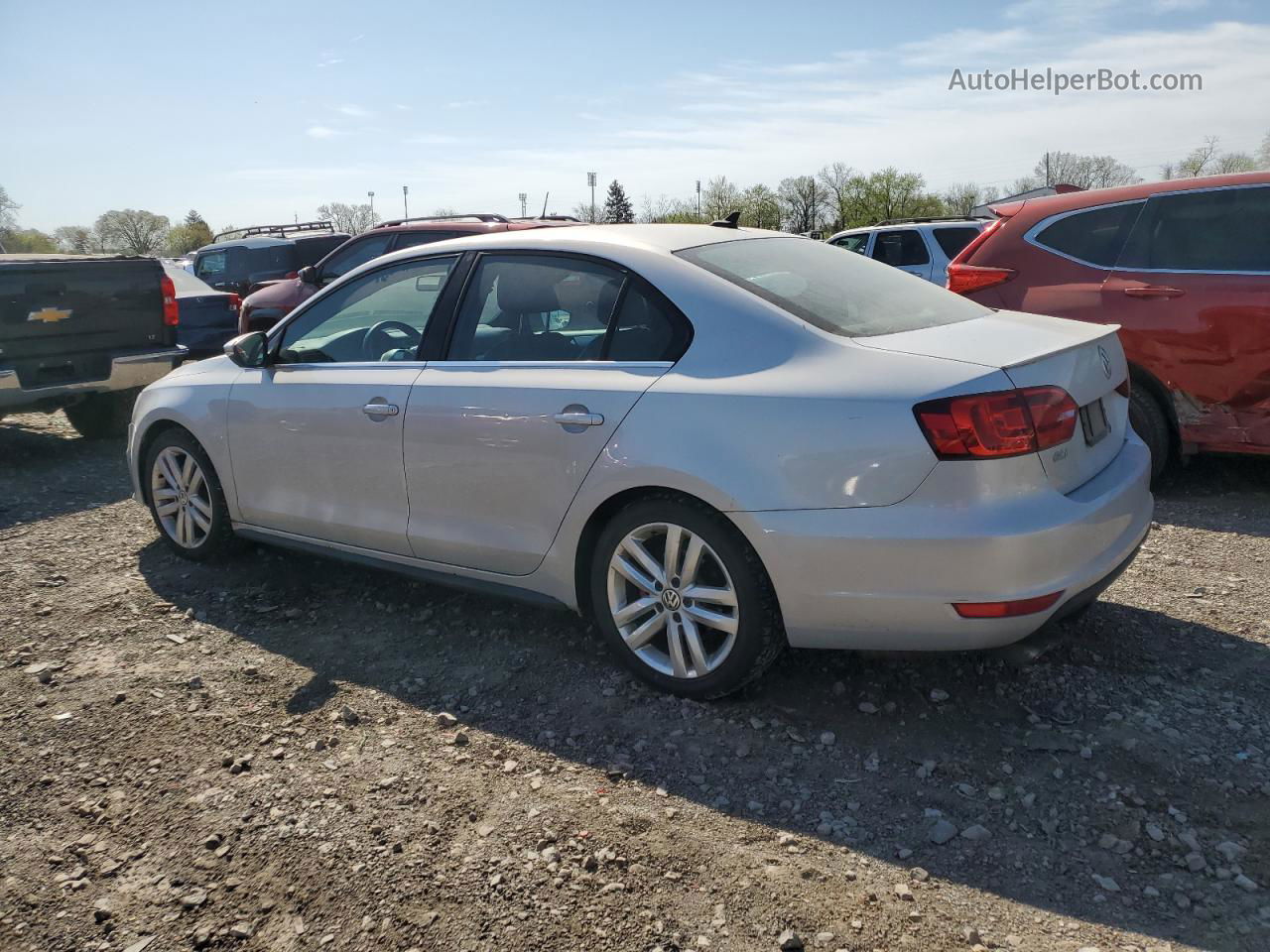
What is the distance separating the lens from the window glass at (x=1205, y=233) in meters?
5.47

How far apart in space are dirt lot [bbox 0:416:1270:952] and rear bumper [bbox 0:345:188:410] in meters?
3.38

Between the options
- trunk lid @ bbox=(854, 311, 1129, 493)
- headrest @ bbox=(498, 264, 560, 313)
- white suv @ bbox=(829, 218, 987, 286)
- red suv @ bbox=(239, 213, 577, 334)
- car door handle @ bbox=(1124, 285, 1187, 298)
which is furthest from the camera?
white suv @ bbox=(829, 218, 987, 286)

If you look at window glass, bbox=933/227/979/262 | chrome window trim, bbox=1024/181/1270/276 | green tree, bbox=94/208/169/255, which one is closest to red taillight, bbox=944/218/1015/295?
chrome window trim, bbox=1024/181/1270/276

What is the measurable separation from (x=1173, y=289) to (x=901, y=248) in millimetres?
9033

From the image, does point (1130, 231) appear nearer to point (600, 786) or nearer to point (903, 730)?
point (903, 730)

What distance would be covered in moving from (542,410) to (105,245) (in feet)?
253

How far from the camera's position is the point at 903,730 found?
3.33 metres

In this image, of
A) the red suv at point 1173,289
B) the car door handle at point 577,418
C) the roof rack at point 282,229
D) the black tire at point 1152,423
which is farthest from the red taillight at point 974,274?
the roof rack at point 282,229

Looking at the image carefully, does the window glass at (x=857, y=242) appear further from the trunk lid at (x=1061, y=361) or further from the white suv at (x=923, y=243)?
the trunk lid at (x=1061, y=361)

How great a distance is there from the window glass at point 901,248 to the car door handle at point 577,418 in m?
11.4

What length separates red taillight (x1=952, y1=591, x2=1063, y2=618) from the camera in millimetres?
2963

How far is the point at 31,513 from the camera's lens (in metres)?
6.38

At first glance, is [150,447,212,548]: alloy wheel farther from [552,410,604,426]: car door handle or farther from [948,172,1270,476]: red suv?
[948,172,1270,476]: red suv

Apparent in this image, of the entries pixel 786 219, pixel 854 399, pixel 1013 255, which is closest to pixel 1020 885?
pixel 854 399
